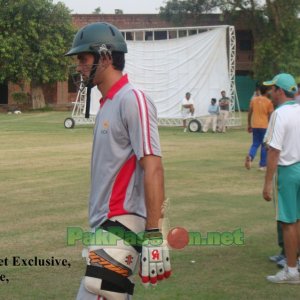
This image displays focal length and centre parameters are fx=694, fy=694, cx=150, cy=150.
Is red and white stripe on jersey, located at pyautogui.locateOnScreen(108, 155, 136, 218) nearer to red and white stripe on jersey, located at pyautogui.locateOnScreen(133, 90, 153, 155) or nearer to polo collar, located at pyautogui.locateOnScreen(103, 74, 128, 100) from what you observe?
red and white stripe on jersey, located at pyautogui.locateOnScreen(133, 90, 153, 155)

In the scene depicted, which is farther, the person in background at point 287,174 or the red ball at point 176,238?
the person in background at point 287,174

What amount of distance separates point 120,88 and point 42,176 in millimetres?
10805

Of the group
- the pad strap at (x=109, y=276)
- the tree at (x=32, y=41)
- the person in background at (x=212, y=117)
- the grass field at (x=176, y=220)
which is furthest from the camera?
the tree at (x=32, y=41)

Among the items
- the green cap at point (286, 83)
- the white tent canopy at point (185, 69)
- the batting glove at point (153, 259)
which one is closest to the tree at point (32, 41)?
the white tent canopy at point (185, 69)

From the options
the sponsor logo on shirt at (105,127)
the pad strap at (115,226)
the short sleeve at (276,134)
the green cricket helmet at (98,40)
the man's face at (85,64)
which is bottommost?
the pad strap at (115,226)

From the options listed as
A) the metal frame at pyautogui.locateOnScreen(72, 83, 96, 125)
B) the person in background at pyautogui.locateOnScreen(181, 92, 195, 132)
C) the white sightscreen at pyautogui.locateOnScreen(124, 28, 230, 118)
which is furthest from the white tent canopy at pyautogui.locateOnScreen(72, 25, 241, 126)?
the metal frame at pyautogui.locateOnScreen(72, 83, 96, 125)

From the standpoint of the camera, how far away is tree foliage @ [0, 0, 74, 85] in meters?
48.9

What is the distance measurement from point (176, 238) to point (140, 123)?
689mm

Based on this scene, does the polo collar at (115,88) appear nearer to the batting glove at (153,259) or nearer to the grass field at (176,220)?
the batting glove at (153,259)

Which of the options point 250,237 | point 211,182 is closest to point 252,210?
point 250,237

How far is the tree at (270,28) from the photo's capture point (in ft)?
165

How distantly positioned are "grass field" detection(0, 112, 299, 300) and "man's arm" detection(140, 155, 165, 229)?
105 inches

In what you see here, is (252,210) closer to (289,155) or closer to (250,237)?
(250,237)

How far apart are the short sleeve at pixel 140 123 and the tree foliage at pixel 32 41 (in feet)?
150
